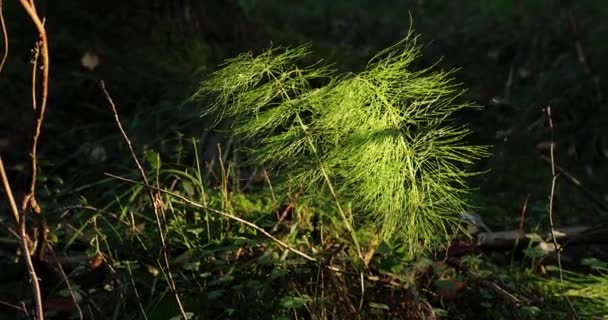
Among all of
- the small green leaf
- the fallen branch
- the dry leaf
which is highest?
the dry leaf

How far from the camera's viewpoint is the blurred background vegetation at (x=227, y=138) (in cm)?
241

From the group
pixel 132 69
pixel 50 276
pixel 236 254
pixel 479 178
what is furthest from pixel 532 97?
pixel 50 276

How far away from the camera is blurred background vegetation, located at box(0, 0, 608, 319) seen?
2412mm

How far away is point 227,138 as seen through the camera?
3.51 metres

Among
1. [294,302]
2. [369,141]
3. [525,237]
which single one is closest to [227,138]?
[525,237]

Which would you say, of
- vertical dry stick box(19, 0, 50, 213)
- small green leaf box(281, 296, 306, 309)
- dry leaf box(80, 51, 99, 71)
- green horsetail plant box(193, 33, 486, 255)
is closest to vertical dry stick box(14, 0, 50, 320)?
vertical dry stick box(19, 0, 50, 213)

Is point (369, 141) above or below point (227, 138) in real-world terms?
above

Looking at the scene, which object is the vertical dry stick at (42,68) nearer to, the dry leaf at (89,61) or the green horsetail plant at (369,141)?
the green horsetail plant at (369,141)

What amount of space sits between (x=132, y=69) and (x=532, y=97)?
1.96 m

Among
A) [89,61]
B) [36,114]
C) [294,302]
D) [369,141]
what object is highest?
[36,114]

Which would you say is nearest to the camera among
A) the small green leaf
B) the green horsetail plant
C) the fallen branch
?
the green horsetail plant

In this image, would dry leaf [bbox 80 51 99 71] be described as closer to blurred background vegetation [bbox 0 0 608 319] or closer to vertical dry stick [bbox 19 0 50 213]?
blurred background vegetation [bbox 0 0 608 319]

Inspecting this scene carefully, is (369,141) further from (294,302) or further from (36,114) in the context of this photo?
(36,114)

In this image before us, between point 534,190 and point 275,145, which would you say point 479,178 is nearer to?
point 534,190
